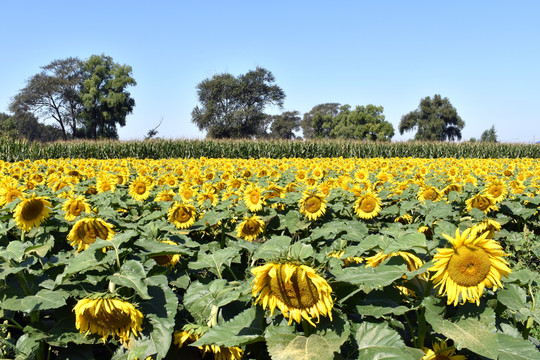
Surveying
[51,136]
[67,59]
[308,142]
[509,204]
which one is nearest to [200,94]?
[67,59]

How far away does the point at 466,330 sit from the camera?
156 centimetres

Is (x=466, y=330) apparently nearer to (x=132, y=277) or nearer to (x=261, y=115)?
(x=132, y=277)

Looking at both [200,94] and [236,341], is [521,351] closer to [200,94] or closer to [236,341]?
[236,341]

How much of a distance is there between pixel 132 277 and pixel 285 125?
120m

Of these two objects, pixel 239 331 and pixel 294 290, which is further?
pixel 239 331

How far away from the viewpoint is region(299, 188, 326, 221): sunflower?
369cm

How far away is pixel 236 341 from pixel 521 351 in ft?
3.65

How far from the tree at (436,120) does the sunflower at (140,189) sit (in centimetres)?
8641

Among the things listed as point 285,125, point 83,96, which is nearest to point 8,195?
point 83,96

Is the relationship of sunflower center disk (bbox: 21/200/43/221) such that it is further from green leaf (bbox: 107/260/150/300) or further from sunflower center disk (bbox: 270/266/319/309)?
sunflower center disk (bbox: 270/266/319/309)

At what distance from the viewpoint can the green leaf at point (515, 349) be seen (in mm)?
1562

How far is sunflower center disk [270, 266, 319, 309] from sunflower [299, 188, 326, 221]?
2.20 meters

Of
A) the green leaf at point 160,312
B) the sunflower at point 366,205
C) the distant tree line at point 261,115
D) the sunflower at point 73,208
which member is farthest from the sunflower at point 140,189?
the distant tree line at point 261,115

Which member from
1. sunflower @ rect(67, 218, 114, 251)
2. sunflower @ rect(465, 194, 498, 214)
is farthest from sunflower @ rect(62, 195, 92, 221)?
sunflower @ rect(465, 194, 498, 214)
